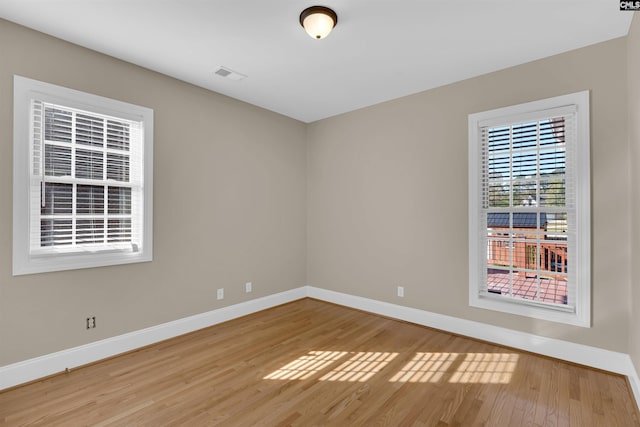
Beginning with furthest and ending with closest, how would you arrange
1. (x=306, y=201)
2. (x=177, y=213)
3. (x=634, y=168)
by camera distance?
1. (x=306, y=201)
2. (x=177, y=213)
3. (x=634, y=168)

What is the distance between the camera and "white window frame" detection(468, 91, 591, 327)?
2.72 meters

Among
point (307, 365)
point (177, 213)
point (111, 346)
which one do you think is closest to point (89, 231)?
point (177, 213)

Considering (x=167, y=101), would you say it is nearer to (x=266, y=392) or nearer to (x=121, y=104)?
(x=121, y=104)

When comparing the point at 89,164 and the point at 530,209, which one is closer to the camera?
the point at 89,164

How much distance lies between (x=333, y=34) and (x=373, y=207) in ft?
7.45

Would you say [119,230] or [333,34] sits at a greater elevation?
[333,34]

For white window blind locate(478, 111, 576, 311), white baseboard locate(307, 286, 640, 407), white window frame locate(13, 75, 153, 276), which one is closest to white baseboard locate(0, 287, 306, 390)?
white window frame locate(13, 75, 153, 276)


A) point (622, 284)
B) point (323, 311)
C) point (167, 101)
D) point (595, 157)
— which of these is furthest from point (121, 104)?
point (622, 284)

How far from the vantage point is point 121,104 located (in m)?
3.01

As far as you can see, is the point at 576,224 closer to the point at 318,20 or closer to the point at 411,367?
the point at 411,367

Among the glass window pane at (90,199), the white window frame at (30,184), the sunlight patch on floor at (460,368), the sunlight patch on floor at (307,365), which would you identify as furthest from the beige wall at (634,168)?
the glass window pane at (90,199)

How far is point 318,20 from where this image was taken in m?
2.27

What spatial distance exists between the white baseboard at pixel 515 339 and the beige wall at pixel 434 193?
7 centimetres

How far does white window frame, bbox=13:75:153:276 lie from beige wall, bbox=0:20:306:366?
56mm
